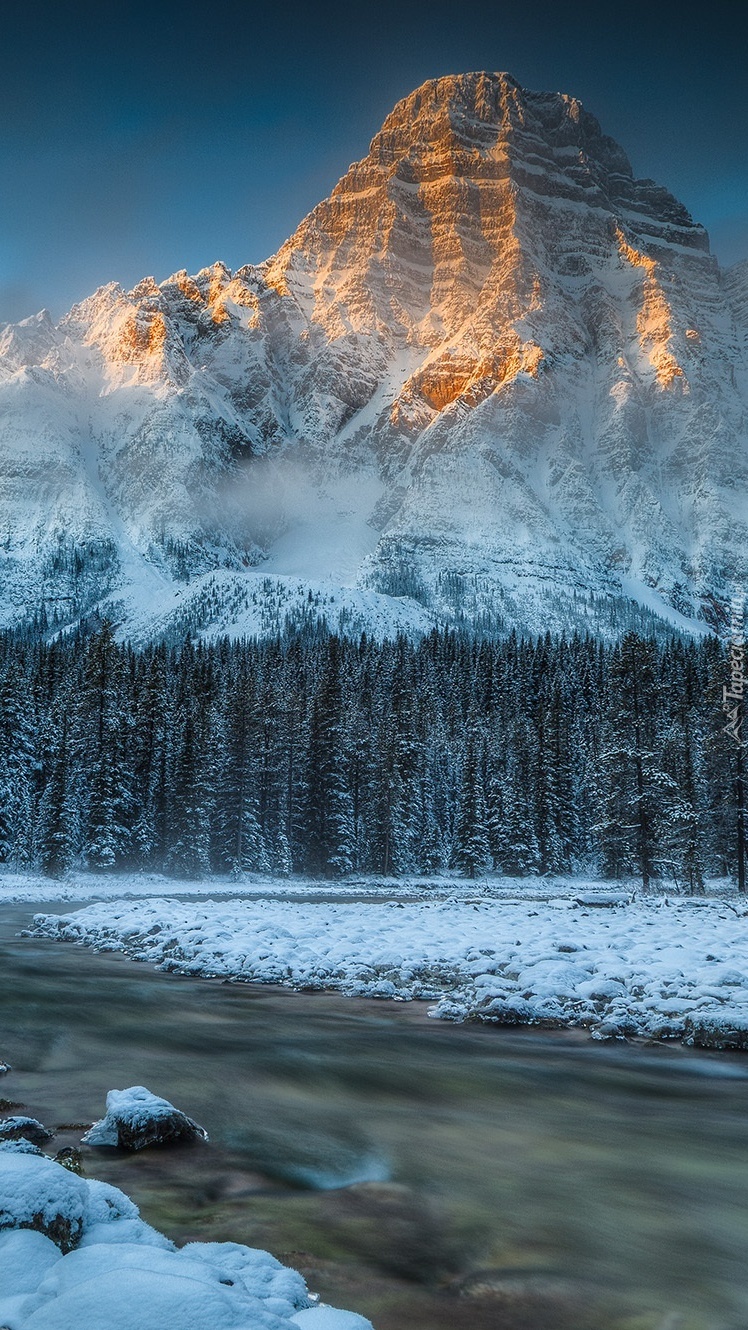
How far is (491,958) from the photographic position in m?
18.0

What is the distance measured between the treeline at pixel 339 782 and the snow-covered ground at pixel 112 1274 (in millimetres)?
40796

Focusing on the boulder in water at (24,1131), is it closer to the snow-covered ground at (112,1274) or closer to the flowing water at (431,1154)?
the flowing water at (431,1154)

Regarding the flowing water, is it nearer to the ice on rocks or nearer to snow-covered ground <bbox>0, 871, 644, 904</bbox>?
the ice on rocks

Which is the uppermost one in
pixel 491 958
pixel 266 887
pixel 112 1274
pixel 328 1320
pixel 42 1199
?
pixel 112 1274

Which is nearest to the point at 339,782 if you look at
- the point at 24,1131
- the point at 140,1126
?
the point at 140,1126

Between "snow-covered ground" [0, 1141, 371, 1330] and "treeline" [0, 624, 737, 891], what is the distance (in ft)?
134

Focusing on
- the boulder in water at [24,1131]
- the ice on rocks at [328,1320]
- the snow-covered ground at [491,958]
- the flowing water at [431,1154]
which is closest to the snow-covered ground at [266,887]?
the snow-covered ground at [491,958]

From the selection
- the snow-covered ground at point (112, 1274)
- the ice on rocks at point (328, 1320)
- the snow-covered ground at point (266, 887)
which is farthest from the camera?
the snow-covered ground at point (266, 887)

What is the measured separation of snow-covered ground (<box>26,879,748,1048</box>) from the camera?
46.8 feet

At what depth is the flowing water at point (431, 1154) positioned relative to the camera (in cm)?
573

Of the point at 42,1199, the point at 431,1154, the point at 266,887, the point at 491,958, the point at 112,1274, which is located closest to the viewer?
the point at 112,1274

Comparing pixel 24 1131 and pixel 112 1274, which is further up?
pixel 112 1274

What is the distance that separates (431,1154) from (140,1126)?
299 cm

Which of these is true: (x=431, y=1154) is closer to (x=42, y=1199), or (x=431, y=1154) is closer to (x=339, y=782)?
(x=42, y=1199)
